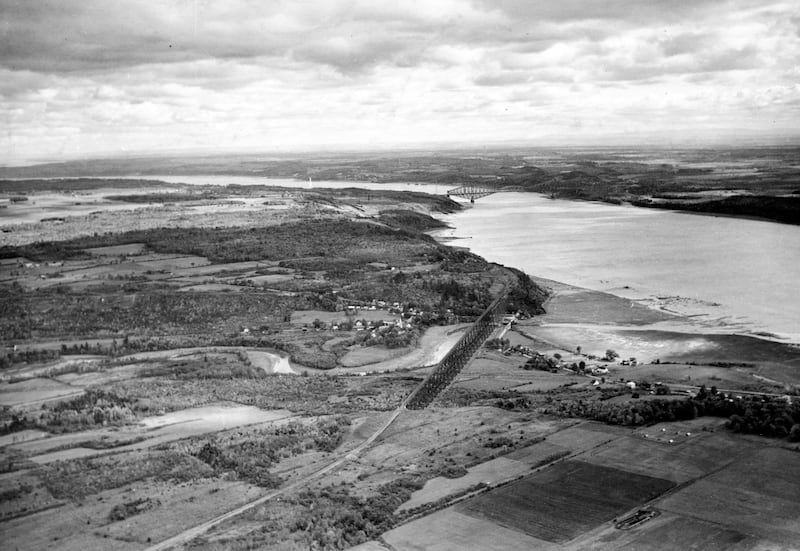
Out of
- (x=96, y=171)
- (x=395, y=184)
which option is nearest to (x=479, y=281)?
(x=395, y=184)

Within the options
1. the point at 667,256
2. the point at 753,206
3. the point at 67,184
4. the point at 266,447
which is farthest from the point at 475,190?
the point at 266,447

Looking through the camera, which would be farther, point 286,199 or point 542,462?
point 286,199

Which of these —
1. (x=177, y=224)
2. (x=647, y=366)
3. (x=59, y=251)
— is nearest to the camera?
(x=647, y=366)

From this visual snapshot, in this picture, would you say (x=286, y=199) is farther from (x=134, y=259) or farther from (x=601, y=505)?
(x=601, y=505)

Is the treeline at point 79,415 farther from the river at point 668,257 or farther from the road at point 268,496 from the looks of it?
the river at point 668,257

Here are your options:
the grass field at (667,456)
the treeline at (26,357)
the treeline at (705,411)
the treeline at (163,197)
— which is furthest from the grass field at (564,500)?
the treeline at (163,197)

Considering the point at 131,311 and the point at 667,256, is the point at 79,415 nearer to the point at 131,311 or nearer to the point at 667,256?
the point at 131,311

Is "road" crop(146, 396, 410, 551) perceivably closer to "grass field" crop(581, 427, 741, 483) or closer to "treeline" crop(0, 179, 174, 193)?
"grass field" crop(581, 427, 741, 483)

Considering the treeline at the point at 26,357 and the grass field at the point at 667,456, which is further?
the treeline at the point at 26,357
